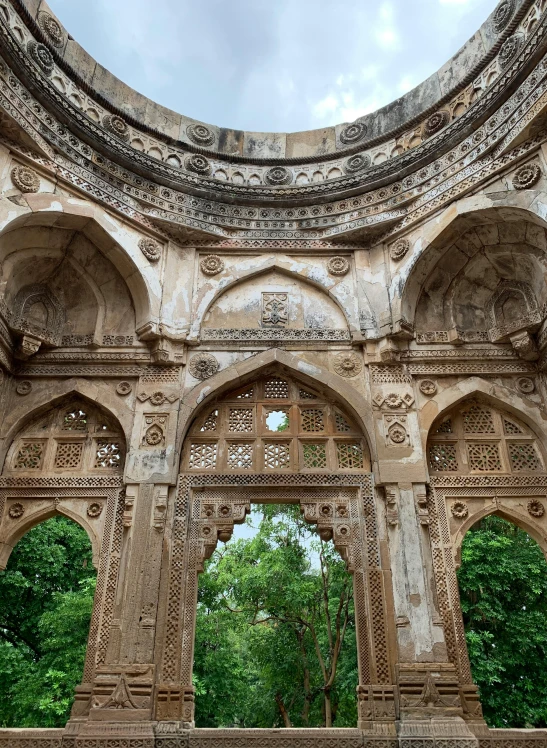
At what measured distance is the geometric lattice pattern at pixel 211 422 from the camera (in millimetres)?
8195

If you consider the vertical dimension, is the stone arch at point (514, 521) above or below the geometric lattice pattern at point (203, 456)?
below

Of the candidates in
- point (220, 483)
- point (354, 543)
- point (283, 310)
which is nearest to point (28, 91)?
point (283, 310)

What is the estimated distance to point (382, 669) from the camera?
21.9 ft

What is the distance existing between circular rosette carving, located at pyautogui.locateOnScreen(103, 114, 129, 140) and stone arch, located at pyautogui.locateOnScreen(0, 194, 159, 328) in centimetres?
150

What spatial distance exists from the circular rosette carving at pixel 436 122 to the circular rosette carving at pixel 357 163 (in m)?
1.03

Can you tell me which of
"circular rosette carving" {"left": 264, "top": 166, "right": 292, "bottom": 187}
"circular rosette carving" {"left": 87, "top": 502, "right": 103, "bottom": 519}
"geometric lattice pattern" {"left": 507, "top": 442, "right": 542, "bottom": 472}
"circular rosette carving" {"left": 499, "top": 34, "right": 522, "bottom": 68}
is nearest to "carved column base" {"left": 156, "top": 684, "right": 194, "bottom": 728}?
"circular rosette carving" {"left": 87, "top": 502, "right": 103, "bottom": 519}

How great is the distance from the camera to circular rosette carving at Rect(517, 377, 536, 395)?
8.02m

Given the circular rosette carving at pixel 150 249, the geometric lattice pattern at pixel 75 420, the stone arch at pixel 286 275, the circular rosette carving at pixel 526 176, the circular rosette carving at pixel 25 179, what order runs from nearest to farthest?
the circular rosette carving at pixel 526 176 → the circular rosette carving at pixel 25 179 → the geometric lattice pattern at pixel 75 420 → the circular rosette carving at pixel 150 249 → the stone arch at pixel 286 275

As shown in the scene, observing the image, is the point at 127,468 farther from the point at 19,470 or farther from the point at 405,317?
the point at 405,317

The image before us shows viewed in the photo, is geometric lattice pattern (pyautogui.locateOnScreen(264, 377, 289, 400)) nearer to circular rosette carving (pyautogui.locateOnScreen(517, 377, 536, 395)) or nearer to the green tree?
circular rosette carving (pyautogui.locateOnScreen(517, 377, 536, 395))

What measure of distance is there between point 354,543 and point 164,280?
4581 mm

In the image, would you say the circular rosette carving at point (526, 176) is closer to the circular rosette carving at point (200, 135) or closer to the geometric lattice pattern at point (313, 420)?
the geometric lattice pattern at point (313, 420)

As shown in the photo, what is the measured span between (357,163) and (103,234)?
423cm

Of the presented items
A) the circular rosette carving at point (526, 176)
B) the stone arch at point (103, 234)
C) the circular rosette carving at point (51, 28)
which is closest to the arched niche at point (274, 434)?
the stone arch at point (103, 234)
